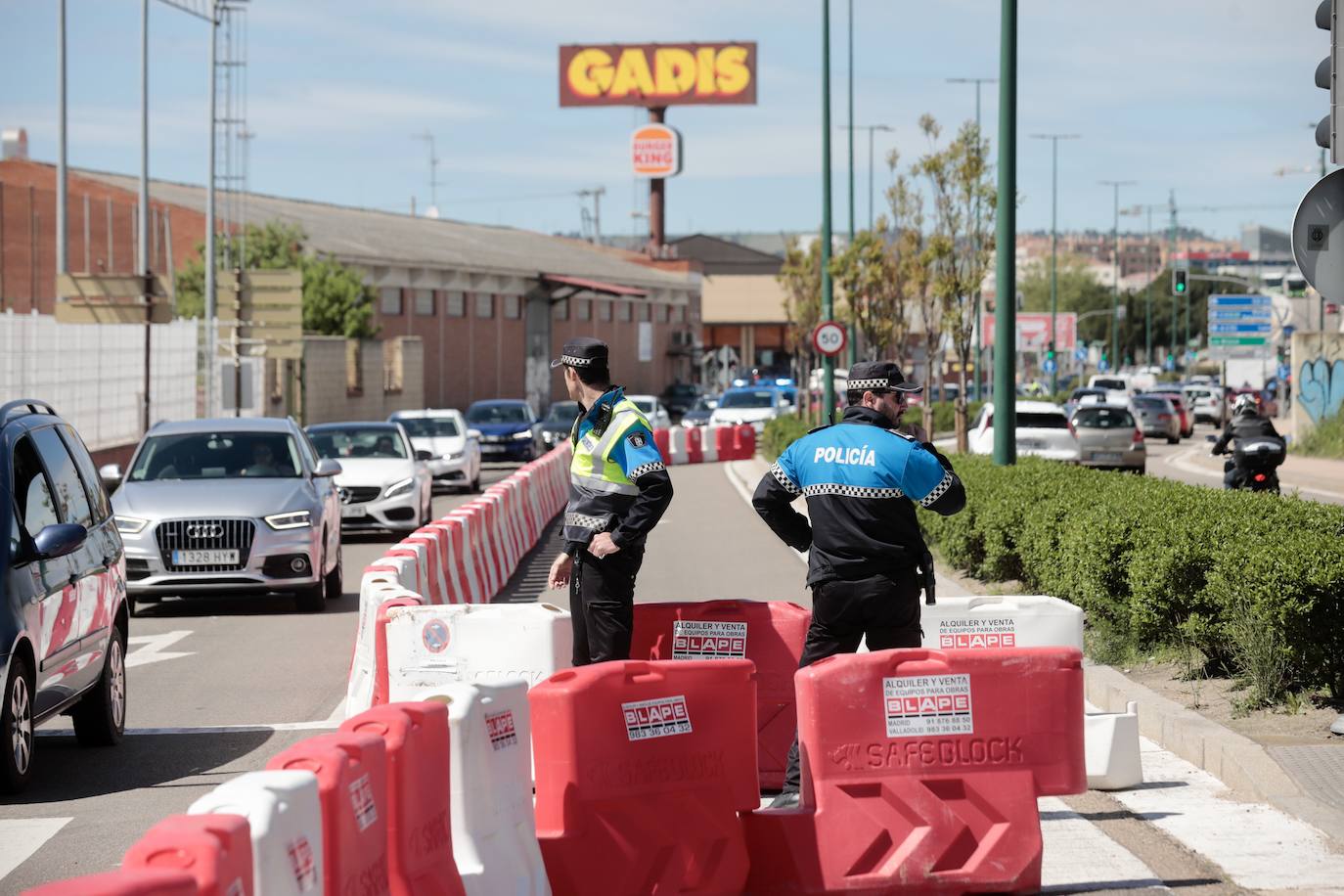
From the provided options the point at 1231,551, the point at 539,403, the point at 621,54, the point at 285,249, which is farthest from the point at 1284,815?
the point at 621,54

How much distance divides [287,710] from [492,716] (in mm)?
5122

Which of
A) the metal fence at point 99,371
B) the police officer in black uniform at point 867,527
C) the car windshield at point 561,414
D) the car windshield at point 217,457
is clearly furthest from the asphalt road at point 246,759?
the car windshield at point 561,414

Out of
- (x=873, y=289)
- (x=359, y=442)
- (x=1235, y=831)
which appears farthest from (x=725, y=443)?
(x=1235, y=831)

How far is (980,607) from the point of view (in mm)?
8680

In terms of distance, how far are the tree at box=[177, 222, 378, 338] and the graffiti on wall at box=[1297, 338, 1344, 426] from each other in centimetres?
2739

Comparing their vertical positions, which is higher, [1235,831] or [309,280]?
[309,280]

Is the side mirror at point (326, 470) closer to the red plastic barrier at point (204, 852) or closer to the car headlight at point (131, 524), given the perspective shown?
the car headlight at point (131, 524)

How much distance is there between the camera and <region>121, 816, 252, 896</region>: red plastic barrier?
3971 mm

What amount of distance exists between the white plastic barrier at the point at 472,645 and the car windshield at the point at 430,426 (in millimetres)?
24965

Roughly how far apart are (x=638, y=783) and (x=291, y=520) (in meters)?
A: 9.96

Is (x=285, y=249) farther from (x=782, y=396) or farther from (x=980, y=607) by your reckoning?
(x=980, y=607)

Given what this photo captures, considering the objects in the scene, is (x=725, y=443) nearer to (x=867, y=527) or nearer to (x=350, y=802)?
(x=867, y=527)

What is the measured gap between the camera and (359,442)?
81.9ft

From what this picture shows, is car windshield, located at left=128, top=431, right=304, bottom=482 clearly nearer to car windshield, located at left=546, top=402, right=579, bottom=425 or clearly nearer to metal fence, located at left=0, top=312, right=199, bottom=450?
metal fence, located at left=0, top=312, right=199, bottom=450
